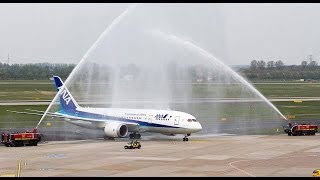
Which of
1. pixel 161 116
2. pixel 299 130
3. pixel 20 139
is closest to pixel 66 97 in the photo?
pixel 20 139

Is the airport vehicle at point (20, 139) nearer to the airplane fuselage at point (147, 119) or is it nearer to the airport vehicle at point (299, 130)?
the airplane fuselage at point (147, 119)

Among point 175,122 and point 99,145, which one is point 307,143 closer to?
point 175,122

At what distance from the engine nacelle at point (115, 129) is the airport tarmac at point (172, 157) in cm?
126

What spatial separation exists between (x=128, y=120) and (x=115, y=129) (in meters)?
2.60

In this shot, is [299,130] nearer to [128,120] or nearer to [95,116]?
[128,120]

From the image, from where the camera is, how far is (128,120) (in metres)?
72.0

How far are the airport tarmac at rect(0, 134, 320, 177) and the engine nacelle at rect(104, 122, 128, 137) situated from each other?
1.26 meters

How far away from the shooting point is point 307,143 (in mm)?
66188

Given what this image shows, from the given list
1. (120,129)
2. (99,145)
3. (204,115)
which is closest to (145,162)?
(99,145)

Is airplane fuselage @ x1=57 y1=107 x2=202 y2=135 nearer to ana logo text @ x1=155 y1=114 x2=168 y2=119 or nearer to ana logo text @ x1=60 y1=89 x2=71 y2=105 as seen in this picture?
ana logo text @ x1=155 y1=114 x2=168 y2=119

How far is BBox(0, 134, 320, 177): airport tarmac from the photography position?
44.0 metres

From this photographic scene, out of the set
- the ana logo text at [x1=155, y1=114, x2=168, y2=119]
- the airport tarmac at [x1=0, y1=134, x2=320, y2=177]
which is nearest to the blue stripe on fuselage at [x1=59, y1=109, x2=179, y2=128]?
the ana logo text at [x1=155, y1=114, x2=168, y2=119]

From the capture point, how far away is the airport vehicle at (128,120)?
68625mm

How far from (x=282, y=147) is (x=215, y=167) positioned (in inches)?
699
